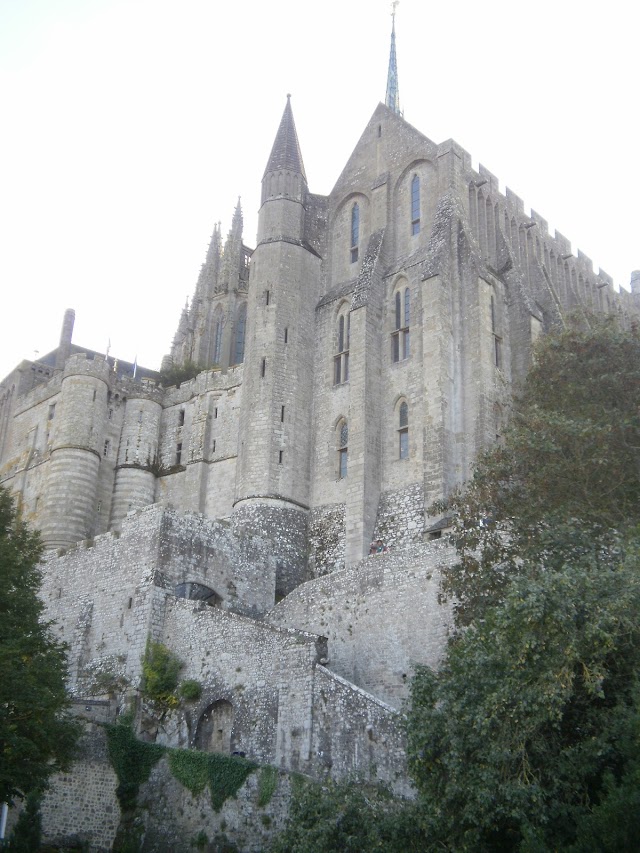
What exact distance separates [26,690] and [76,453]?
85.1 ft

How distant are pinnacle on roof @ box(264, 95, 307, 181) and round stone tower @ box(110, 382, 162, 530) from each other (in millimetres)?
12691

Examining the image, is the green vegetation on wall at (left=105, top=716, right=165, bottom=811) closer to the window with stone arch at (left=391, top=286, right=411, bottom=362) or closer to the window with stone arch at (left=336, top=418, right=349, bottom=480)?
the window with stone arch at (left=336, top=418, right=349, bottom=480)

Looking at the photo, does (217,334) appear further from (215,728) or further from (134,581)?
(215,728)

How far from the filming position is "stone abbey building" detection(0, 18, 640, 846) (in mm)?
27375

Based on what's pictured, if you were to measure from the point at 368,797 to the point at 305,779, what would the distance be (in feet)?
8.65

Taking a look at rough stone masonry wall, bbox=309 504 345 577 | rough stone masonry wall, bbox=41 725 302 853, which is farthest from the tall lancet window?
rough stone masonry wall, bbox=41 725 302 853

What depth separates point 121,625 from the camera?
103 ft

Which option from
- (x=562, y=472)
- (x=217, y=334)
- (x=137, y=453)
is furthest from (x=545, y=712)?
(x=217, y=334)

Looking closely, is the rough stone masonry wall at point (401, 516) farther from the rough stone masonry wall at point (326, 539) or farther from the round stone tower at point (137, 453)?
the round stone tower at point (137, 453)

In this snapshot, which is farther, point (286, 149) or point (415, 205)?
point (286, 149)

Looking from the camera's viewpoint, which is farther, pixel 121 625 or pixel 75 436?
pixel 75 436

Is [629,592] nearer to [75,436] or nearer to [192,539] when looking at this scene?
[192,539]

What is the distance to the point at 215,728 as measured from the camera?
27344 mm

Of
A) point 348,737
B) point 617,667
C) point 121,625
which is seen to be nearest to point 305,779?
point 348,737
